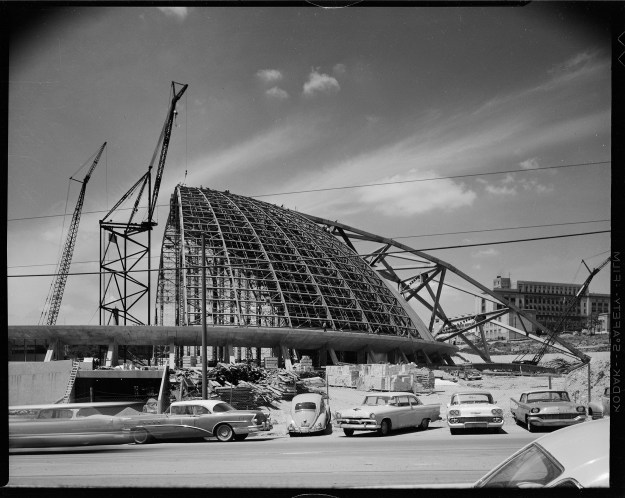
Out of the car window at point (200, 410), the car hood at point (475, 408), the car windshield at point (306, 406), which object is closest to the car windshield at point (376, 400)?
the car windshield at point (306, 406)

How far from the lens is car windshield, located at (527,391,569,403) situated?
7477 millimetres

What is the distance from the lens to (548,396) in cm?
791

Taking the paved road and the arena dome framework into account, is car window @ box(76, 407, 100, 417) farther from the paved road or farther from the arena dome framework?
the arena dome framework

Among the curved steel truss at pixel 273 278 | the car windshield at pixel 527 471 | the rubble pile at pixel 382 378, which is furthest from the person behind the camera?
the curved steel truss at pixel 273 278

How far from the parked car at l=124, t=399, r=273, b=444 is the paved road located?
2647 millimetres

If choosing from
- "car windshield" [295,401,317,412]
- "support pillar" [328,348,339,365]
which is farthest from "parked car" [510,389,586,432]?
"support pillar" [328,348,339,365]

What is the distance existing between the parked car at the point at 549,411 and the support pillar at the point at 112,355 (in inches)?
536

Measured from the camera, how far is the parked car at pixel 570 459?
2521 mm

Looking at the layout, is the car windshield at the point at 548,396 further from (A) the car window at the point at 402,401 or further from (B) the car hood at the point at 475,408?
(A) the car window at the point at 402,401

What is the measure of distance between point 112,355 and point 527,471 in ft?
59.9

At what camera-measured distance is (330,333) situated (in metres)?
32.4
